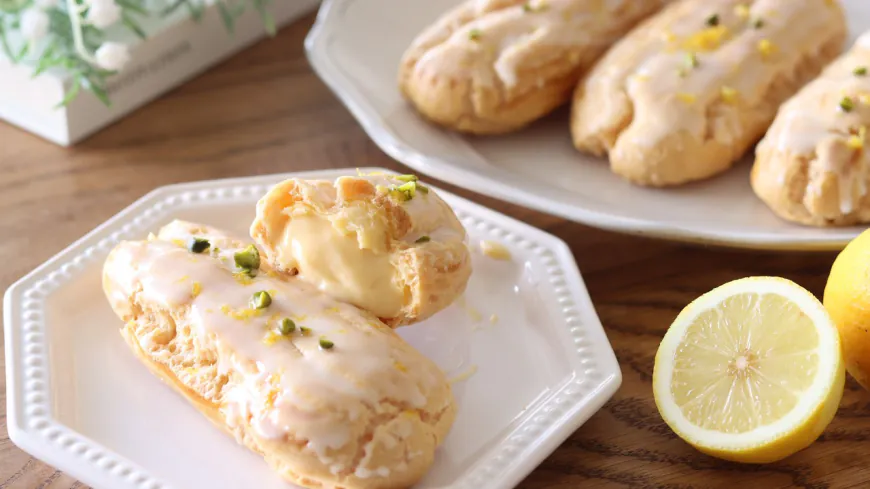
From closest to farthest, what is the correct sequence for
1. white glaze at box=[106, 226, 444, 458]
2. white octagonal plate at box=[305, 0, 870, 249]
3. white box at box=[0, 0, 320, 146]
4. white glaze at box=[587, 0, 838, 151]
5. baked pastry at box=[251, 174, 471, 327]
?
white glaze at box=[106, 226, 444, 458]
baked pastry at box=[251, 174, 471, 327]
white octagonal plate at box=[305, 0, 870, 249]
white glaze at box=[587, 0, 838, 151]
white box at box=[0, 0, 320, 146]

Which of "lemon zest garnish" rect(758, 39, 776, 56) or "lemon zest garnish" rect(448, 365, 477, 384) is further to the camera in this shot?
"lemon zest garnish" rect(758, 39, 776, 56)

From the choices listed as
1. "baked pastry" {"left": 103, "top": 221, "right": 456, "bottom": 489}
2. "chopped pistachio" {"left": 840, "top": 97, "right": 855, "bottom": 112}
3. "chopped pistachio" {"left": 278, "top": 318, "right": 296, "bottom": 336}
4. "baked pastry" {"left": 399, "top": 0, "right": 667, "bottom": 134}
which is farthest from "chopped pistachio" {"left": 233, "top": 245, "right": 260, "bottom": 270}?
"chopped pistachio" {"left": 840, "top": 97, "right": 855, "bottom": 112}

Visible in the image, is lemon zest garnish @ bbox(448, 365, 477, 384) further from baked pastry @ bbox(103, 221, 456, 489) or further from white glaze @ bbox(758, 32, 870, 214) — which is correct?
white glaze @ bbox(758, 32, 870, 214)

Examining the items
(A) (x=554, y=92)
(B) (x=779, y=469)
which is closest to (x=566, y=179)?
(A) (x=554, y=92)

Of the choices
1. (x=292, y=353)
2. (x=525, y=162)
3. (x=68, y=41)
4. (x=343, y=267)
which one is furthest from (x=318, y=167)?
(x=292, y=353)

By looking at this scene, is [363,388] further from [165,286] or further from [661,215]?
[661,215]

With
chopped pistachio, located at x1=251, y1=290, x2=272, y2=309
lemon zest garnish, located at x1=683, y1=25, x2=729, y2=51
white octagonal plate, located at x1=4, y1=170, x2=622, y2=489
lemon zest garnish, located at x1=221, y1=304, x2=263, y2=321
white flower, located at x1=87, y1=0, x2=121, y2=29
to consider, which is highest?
white flower, located at x1=87, y1=0, x2=121, y2=29

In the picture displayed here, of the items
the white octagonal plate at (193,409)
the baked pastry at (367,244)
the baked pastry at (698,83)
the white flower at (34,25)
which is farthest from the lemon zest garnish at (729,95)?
the white flower at (34,25)

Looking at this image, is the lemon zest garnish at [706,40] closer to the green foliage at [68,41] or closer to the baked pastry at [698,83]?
the baked pastry at [698,83]
